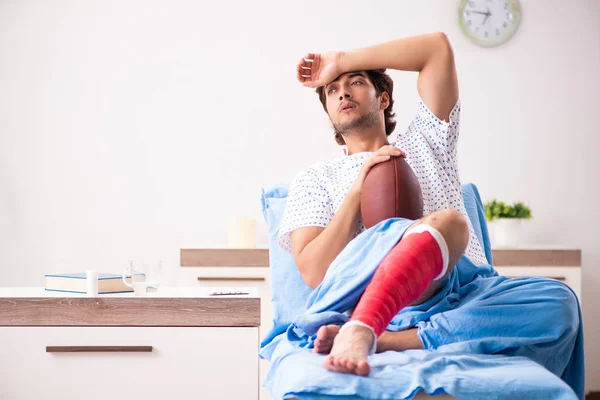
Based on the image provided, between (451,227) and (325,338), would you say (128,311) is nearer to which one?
(325,338)

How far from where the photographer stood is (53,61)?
395 centimetres

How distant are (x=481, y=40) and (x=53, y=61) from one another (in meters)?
2.45

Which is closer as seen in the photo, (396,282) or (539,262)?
(396,282)

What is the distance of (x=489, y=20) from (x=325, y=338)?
3091mm

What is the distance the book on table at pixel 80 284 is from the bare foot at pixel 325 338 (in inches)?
39.9

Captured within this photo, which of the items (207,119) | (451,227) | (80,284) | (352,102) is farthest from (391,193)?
(207,119)

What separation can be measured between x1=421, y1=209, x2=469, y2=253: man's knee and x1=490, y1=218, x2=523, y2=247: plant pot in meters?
2.31

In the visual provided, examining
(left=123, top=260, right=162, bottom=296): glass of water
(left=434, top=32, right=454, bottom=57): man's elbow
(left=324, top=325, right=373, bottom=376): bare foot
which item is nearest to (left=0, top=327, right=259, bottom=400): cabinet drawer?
(left=123, top=260, right=162, bottom=296): glass of water

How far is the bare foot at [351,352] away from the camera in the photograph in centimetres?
120

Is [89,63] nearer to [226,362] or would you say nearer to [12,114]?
[12,114]

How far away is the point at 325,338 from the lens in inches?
54.5

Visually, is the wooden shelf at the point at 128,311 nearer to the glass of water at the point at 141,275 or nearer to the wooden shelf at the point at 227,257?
the glass of water at the point at 141,275

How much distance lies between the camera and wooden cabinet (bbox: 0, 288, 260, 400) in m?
2.04

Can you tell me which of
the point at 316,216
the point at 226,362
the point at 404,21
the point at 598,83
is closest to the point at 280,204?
the point at 316,216
